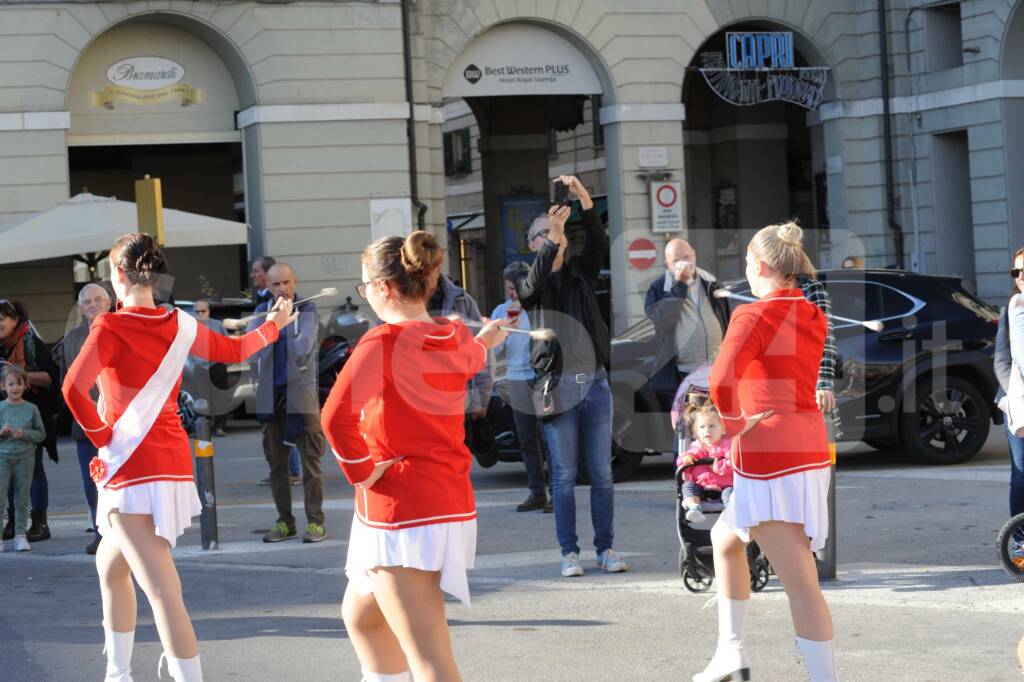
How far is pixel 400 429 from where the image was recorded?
15.6 feet

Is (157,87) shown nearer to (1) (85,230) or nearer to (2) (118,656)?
(1) (85,230)

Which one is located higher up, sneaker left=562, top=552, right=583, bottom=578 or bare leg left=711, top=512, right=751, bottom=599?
bare leg left=711, top=512, right=751, bottom=599

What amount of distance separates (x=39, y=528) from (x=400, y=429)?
7.43 meters

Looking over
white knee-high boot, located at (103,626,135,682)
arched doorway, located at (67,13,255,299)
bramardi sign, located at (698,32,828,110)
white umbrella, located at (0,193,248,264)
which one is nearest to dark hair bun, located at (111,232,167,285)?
white knee-high boot, located at (103,626,135,682)

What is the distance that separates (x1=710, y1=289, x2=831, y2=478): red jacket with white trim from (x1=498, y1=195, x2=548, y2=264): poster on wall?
A: 2343 centimetres

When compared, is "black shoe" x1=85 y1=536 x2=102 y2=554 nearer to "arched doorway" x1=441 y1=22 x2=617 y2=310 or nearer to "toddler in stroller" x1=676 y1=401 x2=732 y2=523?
"toddler in stroller" x1=676 y1=401 x2=732 y2=523

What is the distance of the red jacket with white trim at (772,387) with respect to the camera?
575 cm

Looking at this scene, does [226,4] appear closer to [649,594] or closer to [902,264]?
[902,264]

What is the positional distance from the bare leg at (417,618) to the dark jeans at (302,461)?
18.7ft

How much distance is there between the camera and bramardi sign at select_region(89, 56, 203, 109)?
24.3 metres

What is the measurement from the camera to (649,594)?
8266 mm

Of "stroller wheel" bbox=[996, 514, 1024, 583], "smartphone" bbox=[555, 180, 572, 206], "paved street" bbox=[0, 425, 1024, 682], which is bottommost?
"paved street" bbox=[0, 425, 1024, 682]

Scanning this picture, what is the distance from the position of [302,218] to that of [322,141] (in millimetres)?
1242

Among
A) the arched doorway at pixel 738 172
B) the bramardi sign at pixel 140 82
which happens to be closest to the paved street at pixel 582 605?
the bramardi sign at pixel 140 82
